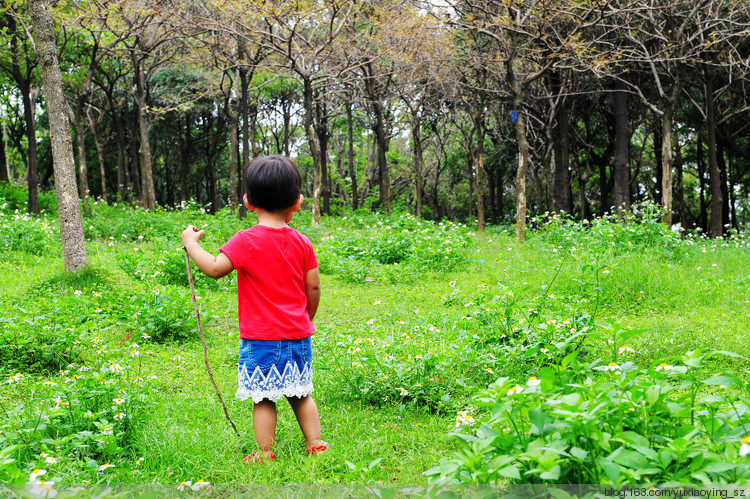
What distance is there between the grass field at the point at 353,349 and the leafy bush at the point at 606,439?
3cm

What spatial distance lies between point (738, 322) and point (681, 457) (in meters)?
4.56

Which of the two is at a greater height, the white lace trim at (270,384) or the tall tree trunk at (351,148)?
the tall tree trunk at (351,148)

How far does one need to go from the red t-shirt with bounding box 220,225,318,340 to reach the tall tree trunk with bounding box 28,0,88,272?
4939mm

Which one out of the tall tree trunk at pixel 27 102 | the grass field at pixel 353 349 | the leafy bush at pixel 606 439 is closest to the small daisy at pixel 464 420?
the grass field at pixel 353 349

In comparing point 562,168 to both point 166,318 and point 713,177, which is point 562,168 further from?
point 166,318

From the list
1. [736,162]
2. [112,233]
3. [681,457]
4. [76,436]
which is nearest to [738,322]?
[681,457]

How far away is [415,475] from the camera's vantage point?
2742mm

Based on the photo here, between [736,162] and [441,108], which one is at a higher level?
[441,108]

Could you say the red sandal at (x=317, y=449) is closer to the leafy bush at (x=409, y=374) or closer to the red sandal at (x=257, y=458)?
the red sandal at (x=257, y=458)

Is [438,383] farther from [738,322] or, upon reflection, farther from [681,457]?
[738,322]

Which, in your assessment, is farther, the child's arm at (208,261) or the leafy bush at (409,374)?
the leafy bush at (409,374)

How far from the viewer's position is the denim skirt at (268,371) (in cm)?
288

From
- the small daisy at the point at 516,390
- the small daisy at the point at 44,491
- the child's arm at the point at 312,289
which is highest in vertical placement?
the child's arm at the point at 312,289

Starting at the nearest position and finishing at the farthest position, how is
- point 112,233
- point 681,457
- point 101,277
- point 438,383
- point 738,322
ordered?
point 681,457
point 438,383
point 738,322
point 101,277
point 112,233
